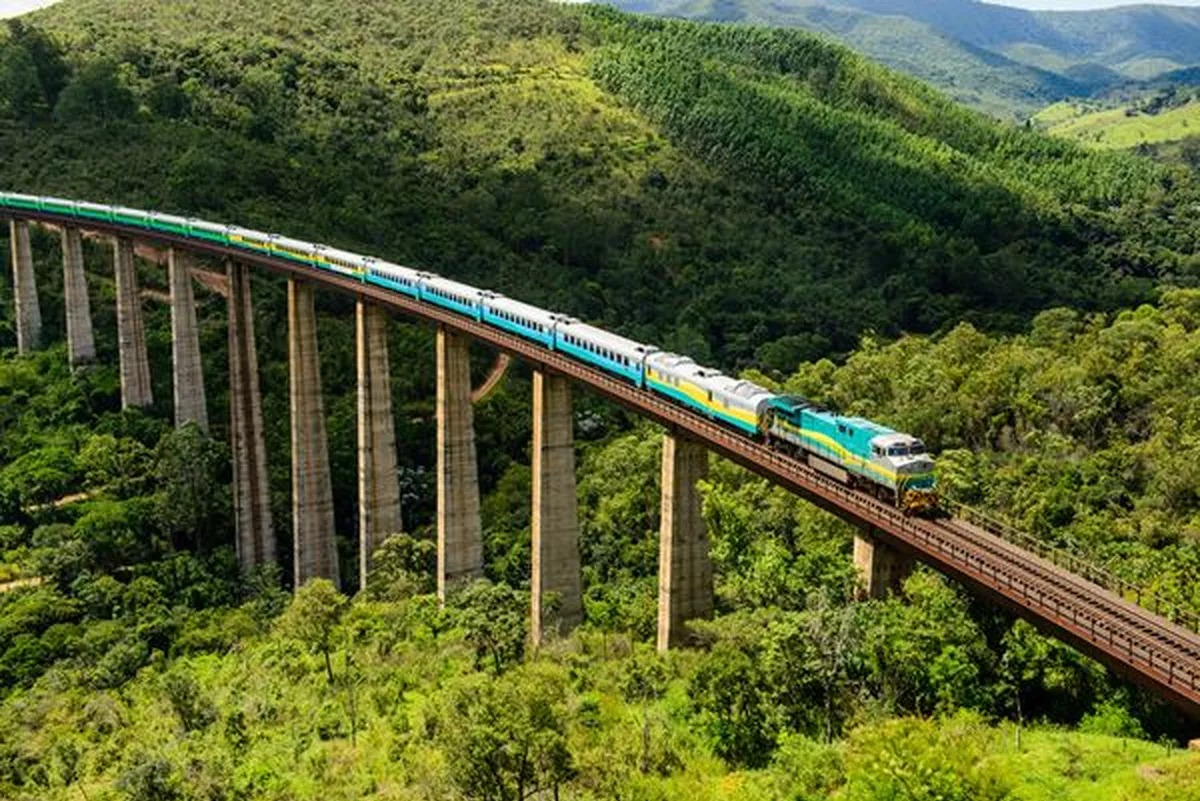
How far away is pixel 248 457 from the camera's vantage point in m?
52.4

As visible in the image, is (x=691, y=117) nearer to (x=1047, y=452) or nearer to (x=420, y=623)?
(x=1047, y=452)

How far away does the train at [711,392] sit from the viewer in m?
26.5

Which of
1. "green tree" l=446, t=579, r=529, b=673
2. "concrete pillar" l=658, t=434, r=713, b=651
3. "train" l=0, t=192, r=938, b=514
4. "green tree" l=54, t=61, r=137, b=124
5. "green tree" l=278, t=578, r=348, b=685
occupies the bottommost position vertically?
"green tree" l=278, t=578, r=348, b=685

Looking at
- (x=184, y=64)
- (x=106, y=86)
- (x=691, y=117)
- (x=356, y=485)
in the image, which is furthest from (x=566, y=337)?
(x=691, y=117)

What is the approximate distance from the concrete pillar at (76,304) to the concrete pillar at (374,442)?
26.4 metres

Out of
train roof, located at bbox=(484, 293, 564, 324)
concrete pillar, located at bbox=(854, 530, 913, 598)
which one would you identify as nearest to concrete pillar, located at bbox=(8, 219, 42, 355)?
train roof, located at bbox=(484, 293, 564, 324)

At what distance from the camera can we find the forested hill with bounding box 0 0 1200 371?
285 feet

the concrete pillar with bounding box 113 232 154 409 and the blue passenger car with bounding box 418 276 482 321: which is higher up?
the blue passenger car with bounding box 418 276 482 321

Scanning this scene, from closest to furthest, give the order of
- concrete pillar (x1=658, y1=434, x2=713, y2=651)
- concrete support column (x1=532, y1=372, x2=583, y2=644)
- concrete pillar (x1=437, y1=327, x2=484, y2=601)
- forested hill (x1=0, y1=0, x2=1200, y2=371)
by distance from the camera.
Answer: concrete pillar (x1=658, y1=434, x2=713, y2=651) → concrete support column (x1=532, y1=372, x2=583, y2=644) → concrete pillar (x1=437, y1=327, x2=484, y2=601) → forested hill (x1=0, y1=0, x2=1200, y2=371)

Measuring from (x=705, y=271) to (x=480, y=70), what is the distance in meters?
51.8

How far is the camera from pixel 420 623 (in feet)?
120

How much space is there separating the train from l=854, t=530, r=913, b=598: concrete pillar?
1.24 meters

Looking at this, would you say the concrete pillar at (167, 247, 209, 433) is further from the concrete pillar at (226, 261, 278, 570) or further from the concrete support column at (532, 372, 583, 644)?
the concrete support column at (532, 372, 583, 644)

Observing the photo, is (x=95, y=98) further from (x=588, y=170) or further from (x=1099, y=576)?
(x=1099, y=576)
